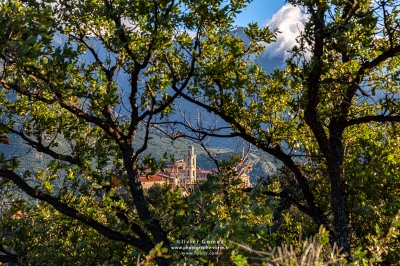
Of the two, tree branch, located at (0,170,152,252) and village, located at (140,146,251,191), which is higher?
village, located at (140,146,251,191)

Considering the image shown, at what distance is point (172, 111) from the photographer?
29.3ft

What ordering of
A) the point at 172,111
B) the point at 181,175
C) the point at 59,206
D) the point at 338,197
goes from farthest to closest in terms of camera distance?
1. the point at 181,175
2. the point at 172,111
3. the point at 338,197
4. the point at 59,206

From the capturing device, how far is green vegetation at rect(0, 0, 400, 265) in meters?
5.79

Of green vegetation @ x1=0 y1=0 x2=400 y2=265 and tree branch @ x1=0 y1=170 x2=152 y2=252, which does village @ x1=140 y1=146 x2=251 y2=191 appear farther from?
tree branch @ x1=0 y1=170 x2=152 y2=252

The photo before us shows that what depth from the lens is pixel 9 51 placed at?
4.46m

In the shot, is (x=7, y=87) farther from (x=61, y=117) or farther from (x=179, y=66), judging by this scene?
(x=179, y=66)

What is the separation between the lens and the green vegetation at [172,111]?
5793 mm

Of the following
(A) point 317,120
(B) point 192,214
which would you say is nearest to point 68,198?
(B) point 192,214

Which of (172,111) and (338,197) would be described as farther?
(172,111)

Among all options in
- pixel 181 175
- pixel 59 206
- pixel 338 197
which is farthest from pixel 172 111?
pixel 181 175

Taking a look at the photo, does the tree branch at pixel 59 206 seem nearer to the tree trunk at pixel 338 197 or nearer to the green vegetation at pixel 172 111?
the green vegetation at pixel 172 111

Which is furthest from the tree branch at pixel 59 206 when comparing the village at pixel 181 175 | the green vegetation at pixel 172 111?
the village at pixel 181 175

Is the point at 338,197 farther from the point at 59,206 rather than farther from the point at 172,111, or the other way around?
the point at 59,206

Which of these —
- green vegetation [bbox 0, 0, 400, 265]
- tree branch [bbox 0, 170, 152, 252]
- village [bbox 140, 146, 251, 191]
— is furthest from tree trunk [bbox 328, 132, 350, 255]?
tree branch [bbox 0, 170, 152, 252]
